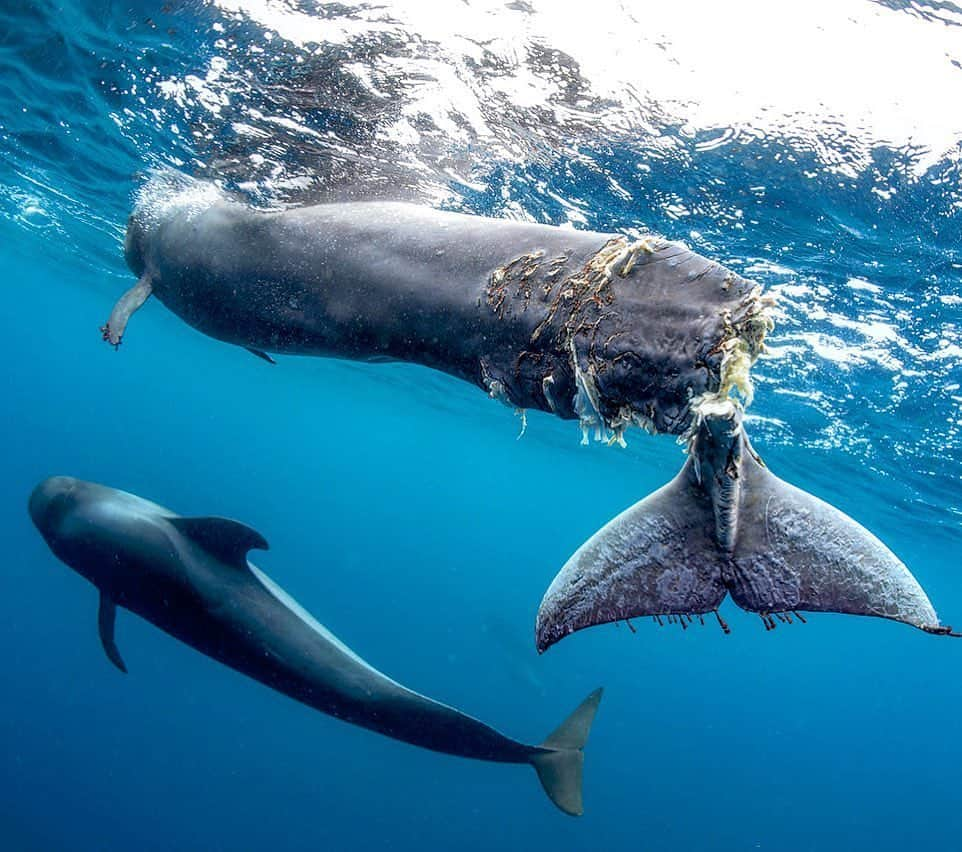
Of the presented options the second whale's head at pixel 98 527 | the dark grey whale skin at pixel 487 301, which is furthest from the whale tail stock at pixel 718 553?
the second whale's head at pixel 98 527

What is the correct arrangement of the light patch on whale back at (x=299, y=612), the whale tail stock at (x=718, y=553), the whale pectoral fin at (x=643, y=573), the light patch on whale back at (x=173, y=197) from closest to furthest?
the whale tail stock at (x=718, y=553) → the whale pectoral fin at (x=643, y=573) → the light patch on whale back at (x=173, y=197) → the light patch on whale back at (x=299, y=612)

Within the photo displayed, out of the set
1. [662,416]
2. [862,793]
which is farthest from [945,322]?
[862,793]

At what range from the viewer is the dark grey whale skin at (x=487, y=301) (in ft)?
8.71

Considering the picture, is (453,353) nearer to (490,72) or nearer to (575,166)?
(490,72)

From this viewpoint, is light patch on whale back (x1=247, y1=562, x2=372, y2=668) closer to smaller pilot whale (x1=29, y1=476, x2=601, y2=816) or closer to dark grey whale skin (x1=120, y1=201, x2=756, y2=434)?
smaller pilot whale (x1=29, y1=476, x2=601, y2=816)

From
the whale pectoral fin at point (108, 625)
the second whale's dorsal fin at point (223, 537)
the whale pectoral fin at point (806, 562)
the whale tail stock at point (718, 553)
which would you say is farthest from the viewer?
the whale pectoral fin at point (108, 625)

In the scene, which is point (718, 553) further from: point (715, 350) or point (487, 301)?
point (487, 301)

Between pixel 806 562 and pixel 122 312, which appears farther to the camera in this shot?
pixel 122 312

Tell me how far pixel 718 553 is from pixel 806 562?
315 mm

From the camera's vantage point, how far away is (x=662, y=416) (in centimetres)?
275

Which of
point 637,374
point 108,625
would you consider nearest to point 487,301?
point 637,374

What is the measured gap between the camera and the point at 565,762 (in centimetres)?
938

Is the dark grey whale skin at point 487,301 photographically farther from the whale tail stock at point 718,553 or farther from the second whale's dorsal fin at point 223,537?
the second whale's dorsal fin at point 223,537

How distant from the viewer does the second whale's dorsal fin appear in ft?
25.1
